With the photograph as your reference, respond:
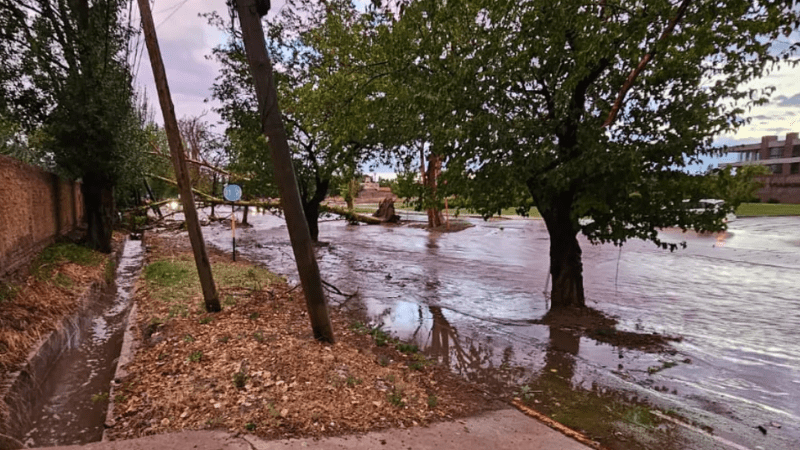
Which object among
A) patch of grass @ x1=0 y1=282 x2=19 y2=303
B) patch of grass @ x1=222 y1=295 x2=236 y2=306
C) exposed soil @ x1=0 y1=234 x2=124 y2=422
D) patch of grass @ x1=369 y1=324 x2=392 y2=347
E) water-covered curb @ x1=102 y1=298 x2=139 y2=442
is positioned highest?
patch of grass @ x1=0 y1=282 x2=19 y2=303

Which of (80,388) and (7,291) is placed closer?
(80,388)

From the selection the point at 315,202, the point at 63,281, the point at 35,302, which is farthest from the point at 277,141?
the point at 315,202

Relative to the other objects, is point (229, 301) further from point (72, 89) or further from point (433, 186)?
point (72, 89)

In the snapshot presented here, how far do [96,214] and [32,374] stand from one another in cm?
998

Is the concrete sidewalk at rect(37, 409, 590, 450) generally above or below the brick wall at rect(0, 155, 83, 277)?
below

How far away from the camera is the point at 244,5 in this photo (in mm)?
4746

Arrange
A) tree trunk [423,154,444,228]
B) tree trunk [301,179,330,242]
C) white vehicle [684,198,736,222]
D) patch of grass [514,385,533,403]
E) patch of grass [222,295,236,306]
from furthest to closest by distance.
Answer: tree trunk [301,179,330,242] < tree trunk [423,154,444,228] < patch of grass [222,295,236,306] < white vehicle [684,198,736,222] < patch of grass [514,385,533,403]

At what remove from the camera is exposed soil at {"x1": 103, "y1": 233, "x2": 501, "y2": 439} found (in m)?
3.76

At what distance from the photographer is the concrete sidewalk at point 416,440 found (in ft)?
10.7

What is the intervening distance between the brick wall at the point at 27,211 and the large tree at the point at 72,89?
918 millimetres

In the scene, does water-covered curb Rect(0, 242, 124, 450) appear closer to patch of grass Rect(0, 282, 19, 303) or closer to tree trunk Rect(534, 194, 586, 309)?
patch of grass Rect(0, 282, 19, 303)

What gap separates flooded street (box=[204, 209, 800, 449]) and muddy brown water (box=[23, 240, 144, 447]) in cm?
430

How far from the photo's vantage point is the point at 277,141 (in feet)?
16.4

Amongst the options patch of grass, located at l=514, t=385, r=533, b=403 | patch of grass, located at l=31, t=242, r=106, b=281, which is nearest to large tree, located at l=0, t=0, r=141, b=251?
patch of grass, located at l=31, t=242, r=106, b=281
